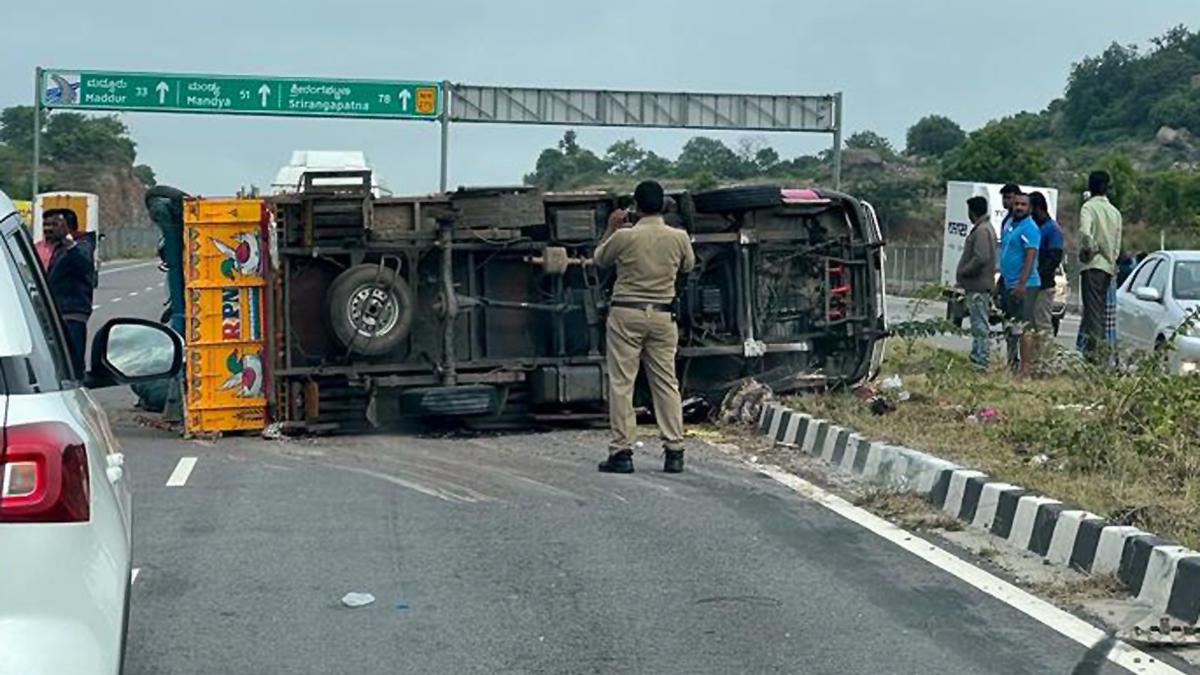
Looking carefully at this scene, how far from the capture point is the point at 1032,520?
8.54m

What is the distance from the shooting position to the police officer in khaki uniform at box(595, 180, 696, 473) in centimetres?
1099

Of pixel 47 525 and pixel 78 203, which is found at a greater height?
pixel 78 203

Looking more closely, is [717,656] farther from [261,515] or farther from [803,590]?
[261,515]

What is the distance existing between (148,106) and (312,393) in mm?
31825

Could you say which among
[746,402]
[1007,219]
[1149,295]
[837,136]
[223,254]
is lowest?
[746,402]

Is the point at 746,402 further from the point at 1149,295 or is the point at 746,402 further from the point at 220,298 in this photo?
the point at 1149,295

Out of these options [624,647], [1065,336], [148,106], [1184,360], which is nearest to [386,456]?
[624,647]

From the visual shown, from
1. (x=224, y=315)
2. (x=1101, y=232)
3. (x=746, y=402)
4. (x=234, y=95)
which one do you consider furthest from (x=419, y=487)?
(x=234, y=95)

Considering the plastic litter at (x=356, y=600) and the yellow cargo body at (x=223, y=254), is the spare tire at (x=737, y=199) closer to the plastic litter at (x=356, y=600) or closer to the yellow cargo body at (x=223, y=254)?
the yellow cargo body at (x=223, y=254)

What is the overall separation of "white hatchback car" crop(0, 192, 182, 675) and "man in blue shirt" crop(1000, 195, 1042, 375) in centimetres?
1199

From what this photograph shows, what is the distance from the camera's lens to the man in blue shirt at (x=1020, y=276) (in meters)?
15.2

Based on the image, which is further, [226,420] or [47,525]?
[226,420]

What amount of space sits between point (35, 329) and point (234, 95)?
1555 inches

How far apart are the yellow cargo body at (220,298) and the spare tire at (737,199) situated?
3.41m
